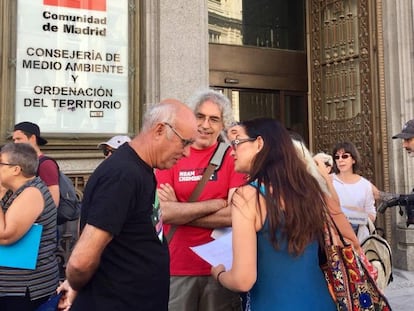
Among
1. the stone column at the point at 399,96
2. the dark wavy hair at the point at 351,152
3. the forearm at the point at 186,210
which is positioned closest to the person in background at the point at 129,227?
the forearm at the point at 186,210

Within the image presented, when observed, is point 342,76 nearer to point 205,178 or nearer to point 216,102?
point 216,102

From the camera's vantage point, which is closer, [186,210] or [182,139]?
[182,139]

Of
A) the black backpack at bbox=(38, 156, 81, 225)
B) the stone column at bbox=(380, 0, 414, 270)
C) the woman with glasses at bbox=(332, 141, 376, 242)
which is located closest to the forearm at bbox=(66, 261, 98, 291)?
the black backpack at bbox=(38, 156, 81, 225)

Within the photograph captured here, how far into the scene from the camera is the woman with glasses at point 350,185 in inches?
217

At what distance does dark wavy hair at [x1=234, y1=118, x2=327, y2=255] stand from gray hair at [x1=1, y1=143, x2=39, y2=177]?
165 cm

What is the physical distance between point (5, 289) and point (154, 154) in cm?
156

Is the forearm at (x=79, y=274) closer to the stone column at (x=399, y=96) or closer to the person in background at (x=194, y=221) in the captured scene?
the person in background at (x=194, y=221)

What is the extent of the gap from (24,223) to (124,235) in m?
1.16

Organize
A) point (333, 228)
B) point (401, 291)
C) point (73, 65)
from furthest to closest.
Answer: point (401, 291) < point (73, 65) < point (333, 228)

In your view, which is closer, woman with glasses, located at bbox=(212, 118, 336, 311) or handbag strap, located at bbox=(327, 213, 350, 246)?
woman with glasses, located at bbox=(212, 118, 336, 311)

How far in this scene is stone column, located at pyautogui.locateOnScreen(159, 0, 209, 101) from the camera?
6918mm

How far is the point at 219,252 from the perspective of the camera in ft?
8.88

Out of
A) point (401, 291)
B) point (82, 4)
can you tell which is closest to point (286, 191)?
point (82, 4)

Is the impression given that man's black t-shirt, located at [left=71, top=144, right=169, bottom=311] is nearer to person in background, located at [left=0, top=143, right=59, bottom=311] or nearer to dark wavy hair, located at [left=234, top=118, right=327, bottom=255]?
dark wavy hair, located at [left=234, top=118, right=327, bottom=255]
